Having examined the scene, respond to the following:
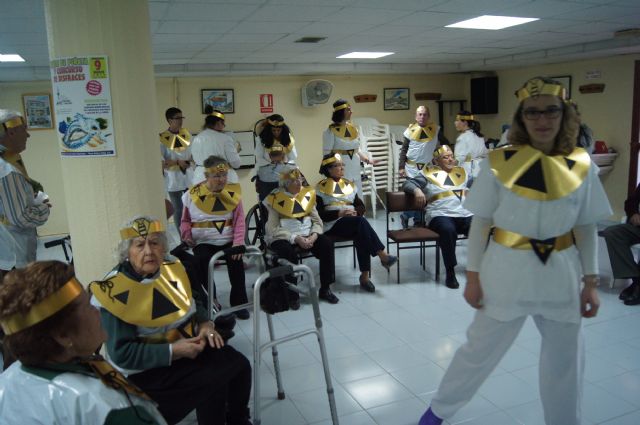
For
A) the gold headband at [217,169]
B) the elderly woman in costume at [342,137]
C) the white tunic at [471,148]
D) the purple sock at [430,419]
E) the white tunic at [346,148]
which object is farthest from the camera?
the white tunic at [471,148]

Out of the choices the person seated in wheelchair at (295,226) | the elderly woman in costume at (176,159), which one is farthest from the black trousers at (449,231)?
the elderly woman in costume at (176,159)

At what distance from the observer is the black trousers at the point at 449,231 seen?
177 inches

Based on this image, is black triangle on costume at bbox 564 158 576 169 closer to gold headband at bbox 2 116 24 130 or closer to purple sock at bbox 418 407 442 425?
purple sock at bbox 418 407 442 425

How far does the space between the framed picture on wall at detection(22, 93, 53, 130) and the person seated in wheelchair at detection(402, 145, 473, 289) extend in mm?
5117

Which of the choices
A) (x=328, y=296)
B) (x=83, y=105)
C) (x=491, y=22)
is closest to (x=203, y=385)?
(x=83, y=105)

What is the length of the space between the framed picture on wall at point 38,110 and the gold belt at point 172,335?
5934mm

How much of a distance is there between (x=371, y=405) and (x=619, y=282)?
9.31ft

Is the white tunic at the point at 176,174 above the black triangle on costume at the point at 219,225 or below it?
above

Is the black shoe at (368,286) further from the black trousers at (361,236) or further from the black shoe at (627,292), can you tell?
the black shoe at (627,292)

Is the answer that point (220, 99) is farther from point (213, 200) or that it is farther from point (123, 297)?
point (123, 297)

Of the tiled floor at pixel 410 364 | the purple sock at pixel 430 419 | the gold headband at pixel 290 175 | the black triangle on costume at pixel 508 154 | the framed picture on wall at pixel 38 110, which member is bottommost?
the tiled floor at pixel 410 364

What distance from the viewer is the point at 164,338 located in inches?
80.4

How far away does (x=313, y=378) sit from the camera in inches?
114

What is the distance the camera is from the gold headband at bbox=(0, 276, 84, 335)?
1.11 m
